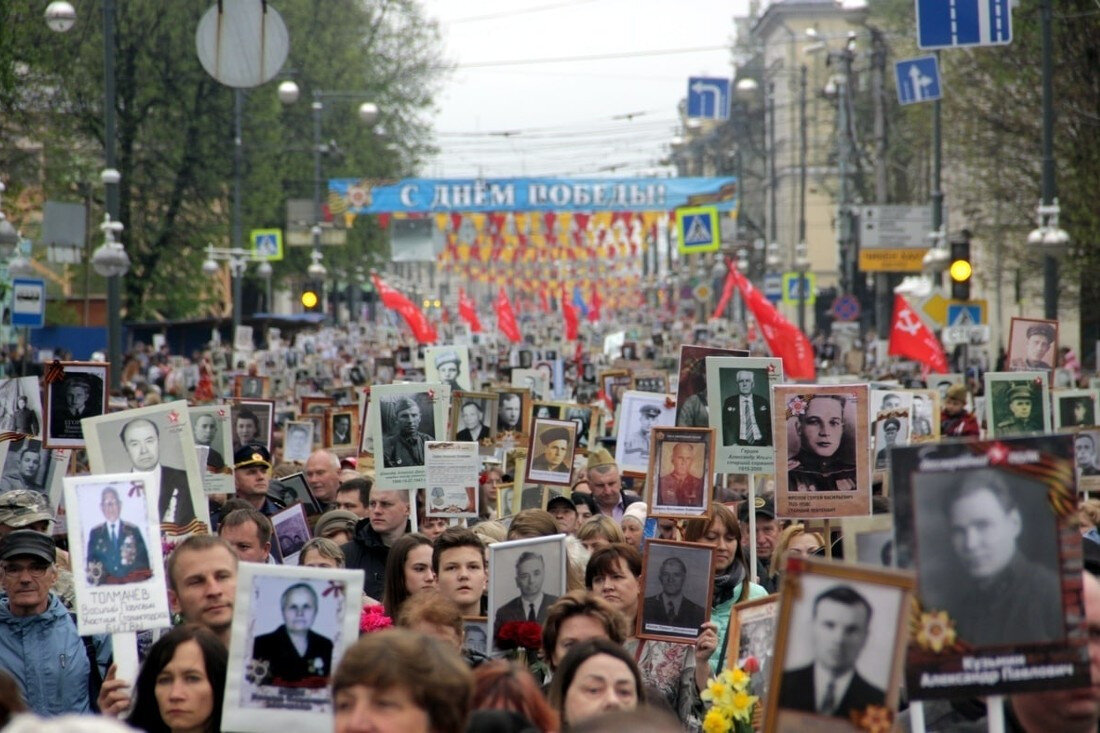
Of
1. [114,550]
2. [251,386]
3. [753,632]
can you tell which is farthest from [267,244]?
[753,632]

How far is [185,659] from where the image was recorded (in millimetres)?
5594

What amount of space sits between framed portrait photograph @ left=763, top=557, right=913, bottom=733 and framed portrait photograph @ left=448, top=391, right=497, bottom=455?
10539mm

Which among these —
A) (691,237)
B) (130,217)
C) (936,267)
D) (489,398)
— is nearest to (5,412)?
(489,398)

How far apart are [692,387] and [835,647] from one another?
7699mm

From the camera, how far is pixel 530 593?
7449mm

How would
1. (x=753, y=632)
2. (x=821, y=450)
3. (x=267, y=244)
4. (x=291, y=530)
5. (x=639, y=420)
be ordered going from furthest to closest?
(x=267, y=244) → (x=639, y=420) → (x=291, y=530) → (x=821, y=450) → (x=753, y=632)

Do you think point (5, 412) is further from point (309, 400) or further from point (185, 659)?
point (309, 400)

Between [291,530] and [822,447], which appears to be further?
[291,530]

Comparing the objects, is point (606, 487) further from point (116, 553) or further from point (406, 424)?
point (116, 553)

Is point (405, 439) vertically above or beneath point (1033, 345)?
beneath

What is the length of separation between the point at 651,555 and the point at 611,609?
4.33ft

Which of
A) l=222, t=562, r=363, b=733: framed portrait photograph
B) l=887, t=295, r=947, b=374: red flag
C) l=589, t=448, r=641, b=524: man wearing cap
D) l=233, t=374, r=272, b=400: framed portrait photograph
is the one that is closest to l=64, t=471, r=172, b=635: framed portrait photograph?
l=222, t=562, r=363, b=733: framed portrait photograph

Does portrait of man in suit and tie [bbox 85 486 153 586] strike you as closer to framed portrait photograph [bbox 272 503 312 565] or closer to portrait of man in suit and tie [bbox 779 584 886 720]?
portrait of man in suit and tie [bbox 779 584 886 720]

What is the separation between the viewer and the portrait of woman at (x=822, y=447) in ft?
28.5
